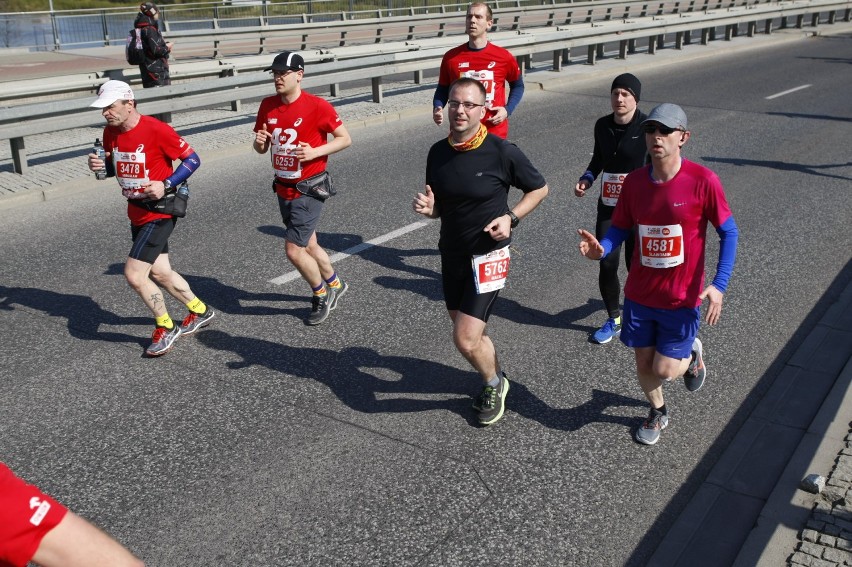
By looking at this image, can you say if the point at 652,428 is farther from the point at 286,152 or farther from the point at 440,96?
the point at 440,96

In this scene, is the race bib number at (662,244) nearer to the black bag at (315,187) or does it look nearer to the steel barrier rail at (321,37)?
the black bag at (315,187)

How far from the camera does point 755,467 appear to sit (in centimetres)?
498

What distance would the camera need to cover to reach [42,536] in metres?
2.23

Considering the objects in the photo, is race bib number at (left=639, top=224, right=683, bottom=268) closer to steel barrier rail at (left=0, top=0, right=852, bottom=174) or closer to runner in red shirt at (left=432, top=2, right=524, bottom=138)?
runner in red shirt at (left=432, top=2, right=524, bottom=138)

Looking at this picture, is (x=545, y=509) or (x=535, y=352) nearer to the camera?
(x=545, y=509)

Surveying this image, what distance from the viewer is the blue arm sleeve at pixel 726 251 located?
466 cm

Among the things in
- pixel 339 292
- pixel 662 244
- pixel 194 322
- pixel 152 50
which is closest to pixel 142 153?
pixel 194 322

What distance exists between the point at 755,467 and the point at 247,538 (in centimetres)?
277

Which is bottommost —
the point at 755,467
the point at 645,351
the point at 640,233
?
the point at 755,467

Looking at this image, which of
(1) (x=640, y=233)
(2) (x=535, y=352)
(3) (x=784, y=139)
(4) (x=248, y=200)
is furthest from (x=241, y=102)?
(1) (x=640, y=233)

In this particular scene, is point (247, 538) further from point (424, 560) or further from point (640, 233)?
point (640, 233)

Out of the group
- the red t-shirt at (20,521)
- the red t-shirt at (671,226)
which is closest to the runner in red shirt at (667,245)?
the red t-shirt at (671,226)

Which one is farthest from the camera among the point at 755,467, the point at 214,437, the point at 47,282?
the point at 47,282

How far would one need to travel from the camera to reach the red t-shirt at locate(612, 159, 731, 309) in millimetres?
4672
